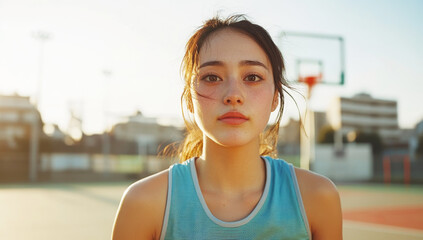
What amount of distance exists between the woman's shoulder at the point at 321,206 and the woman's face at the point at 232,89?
0.31 metres

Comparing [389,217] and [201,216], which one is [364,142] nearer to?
[389,217]

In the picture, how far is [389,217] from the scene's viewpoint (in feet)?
31.3

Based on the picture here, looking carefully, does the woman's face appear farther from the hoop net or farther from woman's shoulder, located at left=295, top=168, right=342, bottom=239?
the hoop net

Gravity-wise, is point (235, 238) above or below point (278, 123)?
below

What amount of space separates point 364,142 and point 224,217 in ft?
179

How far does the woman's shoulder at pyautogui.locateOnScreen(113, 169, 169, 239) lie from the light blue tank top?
0.04 m

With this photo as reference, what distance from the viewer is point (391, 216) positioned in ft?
32.0

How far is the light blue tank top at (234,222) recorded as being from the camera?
1.66 meters

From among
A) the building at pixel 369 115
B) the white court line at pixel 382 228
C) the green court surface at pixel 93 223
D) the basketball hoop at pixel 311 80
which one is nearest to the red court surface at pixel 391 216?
the green court surface at pixel 93 223

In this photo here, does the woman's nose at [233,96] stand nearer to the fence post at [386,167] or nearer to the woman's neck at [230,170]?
the woman's neck at [230,170]

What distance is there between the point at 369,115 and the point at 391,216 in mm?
80582

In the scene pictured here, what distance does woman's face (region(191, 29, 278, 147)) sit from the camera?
1700mm

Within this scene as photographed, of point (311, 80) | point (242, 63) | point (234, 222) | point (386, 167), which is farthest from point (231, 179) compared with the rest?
point (386, 167)

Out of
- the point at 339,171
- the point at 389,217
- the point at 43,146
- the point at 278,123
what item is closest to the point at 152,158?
the point at 43,146
